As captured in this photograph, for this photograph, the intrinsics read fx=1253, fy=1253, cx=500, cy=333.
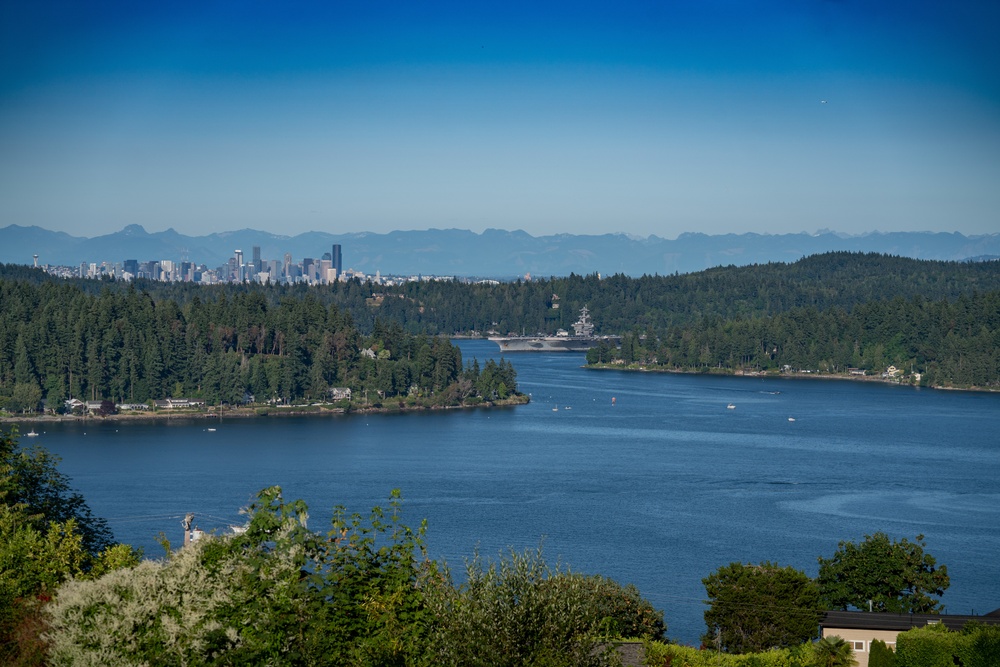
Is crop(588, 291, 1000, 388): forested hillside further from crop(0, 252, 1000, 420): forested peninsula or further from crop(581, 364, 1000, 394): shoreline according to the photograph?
crop(581, 364, 1000, 394): shoreline

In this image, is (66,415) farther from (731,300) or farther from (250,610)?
(731,300)

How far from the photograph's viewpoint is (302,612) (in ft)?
16.6

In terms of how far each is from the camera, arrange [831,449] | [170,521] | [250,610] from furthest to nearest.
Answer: [831,449] → [170,521] → [250,610]

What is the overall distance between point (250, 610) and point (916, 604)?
8160 millimetres

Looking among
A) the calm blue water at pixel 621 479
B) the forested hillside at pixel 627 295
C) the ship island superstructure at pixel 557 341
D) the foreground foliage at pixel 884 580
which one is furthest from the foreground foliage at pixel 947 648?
the forested hillside at pixel 627 295

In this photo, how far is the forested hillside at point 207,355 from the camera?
3738 centimetres

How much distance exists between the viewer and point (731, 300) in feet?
248

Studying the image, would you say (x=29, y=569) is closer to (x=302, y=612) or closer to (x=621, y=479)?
(x=302, y=612)

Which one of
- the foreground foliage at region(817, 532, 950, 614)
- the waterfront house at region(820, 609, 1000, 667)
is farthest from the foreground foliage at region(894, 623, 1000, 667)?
the foreground foliage at region(817, 532, 950, 614)

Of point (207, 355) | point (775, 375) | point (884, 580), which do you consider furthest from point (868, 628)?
point (775, 375)

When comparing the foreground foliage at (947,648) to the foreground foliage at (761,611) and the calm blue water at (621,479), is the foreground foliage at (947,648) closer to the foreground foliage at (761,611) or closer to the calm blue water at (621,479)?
the foreground foliage at (761,611)

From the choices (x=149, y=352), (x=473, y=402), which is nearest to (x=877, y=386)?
(x=473, y=402)

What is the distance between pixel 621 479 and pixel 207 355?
1958cm

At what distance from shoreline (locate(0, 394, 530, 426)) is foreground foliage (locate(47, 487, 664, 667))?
95.0 ft
